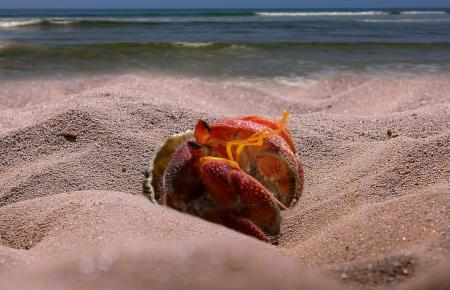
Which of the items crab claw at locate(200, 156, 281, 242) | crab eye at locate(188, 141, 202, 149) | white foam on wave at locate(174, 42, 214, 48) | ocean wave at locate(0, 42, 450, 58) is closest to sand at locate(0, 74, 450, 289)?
crab claw at locate(200, 156, 281, 242)

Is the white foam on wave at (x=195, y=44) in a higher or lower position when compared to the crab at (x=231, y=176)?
lower

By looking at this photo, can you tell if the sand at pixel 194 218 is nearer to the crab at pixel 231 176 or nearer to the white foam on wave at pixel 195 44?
the crab at pixel 231 176

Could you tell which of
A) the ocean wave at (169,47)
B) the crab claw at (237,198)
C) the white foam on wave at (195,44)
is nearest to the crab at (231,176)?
the crab claw at (237,198)

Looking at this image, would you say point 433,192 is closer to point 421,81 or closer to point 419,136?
point 419,136

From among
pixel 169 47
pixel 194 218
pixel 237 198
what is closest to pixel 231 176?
pixel 237 198

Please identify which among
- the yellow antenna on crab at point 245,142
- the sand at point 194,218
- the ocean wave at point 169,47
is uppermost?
the yellow antenna on crab at point 245,142

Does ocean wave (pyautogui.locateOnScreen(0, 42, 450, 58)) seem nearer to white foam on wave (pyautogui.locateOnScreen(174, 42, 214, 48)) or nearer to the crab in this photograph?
white foam on wave (pyautogui.locateOnScreen(174, 42, 214, 48))

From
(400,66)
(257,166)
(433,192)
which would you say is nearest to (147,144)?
(257,166)
